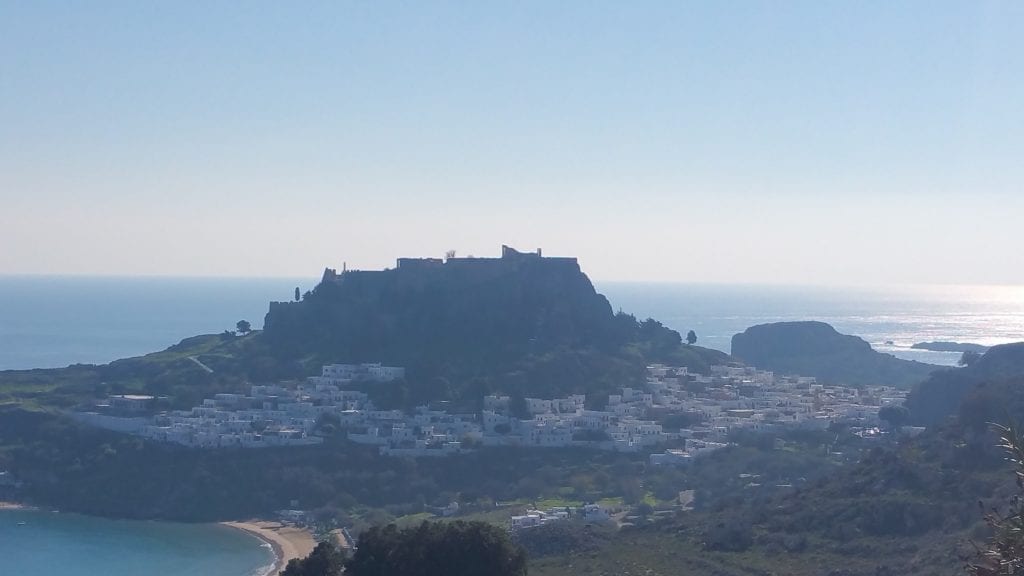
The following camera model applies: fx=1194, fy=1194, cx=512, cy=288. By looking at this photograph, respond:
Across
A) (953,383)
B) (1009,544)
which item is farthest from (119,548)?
(1009,544)

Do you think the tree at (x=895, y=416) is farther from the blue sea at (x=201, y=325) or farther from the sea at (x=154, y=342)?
the blue sea at (x=201, y=325)

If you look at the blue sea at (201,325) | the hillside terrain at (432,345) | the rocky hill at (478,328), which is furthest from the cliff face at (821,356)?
the blue sea at (201,325)

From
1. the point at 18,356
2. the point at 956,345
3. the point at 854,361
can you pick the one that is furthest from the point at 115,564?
the point at 956,345

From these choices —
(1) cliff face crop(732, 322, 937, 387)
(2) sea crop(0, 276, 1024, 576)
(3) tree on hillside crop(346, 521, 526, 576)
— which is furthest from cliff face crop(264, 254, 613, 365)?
(3) tree on hillside crop(346, 521, 526, 576)

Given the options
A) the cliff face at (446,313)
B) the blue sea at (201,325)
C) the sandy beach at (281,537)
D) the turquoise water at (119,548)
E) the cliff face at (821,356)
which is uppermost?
the cliff face at (446,313)

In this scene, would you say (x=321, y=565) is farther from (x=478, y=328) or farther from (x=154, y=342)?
(x=154, y=342)

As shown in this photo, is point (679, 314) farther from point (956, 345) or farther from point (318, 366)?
point (318, 366)
